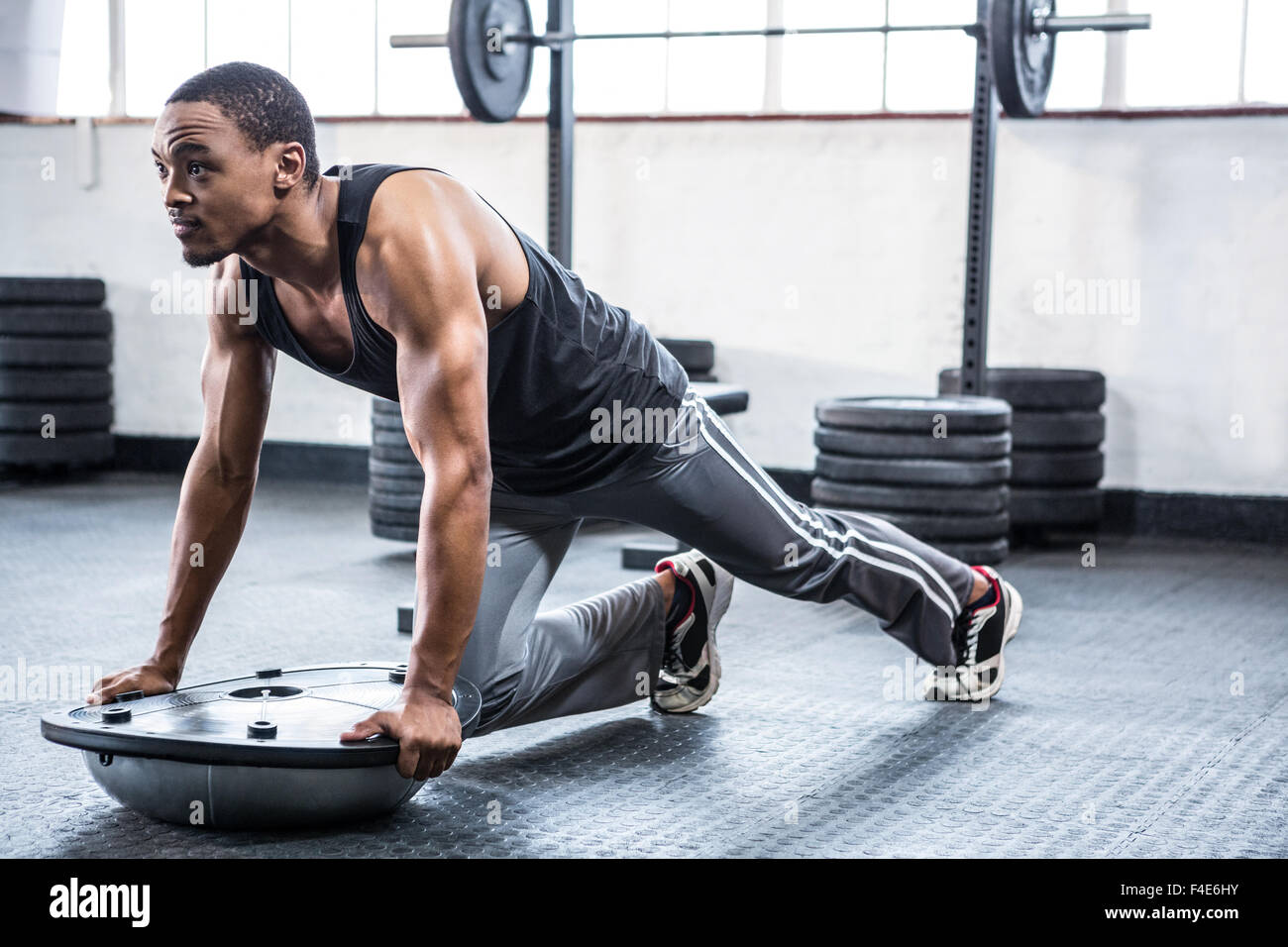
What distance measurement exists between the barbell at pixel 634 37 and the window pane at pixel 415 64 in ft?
4.08

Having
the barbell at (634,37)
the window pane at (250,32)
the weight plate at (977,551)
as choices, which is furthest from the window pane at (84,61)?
the weight plate at (977,551)

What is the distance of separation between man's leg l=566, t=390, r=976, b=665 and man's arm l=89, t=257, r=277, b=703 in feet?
1.59

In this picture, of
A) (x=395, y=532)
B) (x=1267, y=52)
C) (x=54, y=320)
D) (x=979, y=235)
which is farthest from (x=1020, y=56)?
(x=54, y=320)

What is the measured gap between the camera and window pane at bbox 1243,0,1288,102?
4.51m

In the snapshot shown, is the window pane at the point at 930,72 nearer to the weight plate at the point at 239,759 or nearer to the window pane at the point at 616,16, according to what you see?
the window pane at the point at 616,16

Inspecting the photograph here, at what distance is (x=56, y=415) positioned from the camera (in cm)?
572

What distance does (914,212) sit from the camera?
193 inches

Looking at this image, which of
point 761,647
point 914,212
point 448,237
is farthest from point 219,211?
point 914,212

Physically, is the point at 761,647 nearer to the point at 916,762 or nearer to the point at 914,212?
the point at 916,762

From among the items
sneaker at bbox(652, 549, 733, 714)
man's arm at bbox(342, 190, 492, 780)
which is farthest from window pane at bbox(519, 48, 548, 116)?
man's arm at bbox(342, 190, 492, 780)

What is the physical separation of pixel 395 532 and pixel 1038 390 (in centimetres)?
202

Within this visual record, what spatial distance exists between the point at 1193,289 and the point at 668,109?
6.49 ft

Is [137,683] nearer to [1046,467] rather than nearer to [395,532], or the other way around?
[395,532]
